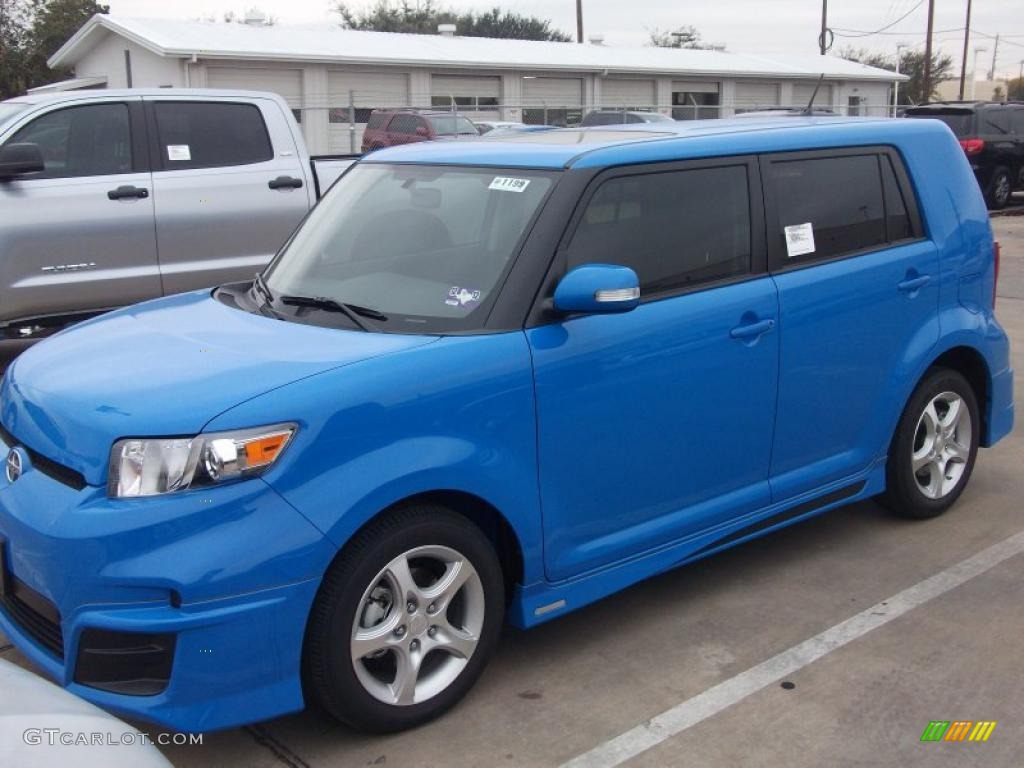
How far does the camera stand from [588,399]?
3729mm

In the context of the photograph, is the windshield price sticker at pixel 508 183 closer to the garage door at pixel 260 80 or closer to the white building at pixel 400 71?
the white building at pixel 400 71

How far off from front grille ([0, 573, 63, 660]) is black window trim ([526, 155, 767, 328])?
1692 millimetres

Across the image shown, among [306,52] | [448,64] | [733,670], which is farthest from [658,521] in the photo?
[448,64]

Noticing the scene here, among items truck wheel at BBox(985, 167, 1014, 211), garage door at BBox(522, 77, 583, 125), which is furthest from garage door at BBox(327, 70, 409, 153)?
truck wheel at BBox(985, 167, 1014, 211)

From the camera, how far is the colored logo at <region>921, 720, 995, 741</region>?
344cm

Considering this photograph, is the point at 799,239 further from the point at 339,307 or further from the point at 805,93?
the point at 805,93

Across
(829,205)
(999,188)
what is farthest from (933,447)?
(999,188)

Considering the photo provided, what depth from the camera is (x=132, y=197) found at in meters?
7.47

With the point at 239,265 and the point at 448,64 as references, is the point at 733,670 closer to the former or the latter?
the point at 239,265

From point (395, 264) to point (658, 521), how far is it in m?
1.34

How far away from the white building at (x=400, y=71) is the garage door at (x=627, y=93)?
4cm

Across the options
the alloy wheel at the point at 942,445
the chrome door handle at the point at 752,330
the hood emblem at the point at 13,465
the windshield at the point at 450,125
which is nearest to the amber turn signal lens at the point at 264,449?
the hood emblem at the point at 13,465

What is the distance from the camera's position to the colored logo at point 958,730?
344 cm

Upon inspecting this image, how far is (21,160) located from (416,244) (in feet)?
13.0
